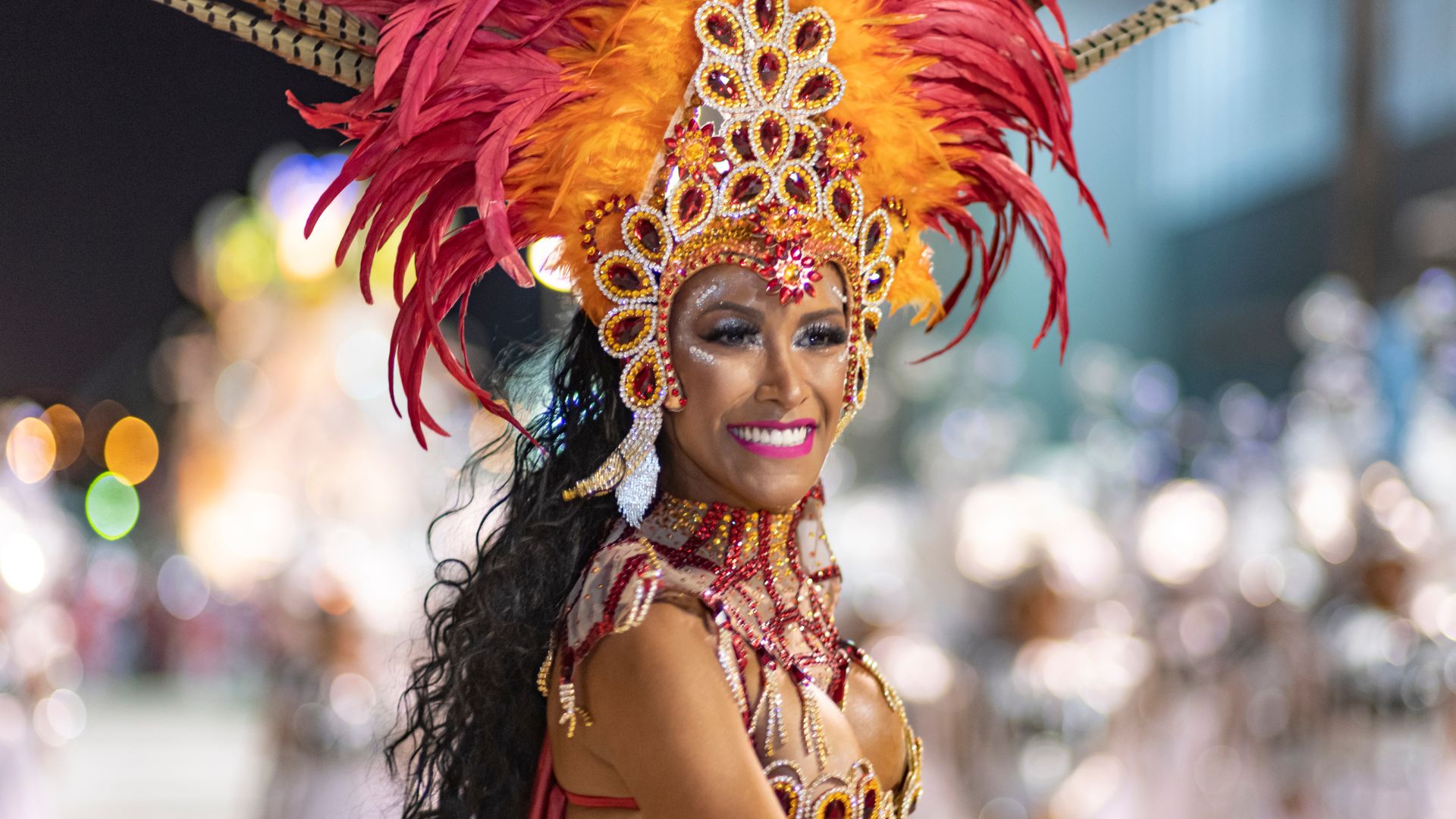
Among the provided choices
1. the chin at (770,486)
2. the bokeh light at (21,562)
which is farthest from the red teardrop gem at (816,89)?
the bokeh light at (21,562)

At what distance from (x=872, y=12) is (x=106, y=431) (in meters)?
5.05

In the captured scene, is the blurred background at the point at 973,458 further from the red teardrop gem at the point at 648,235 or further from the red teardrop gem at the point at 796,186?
the red teardrop gem at the point at 796,186

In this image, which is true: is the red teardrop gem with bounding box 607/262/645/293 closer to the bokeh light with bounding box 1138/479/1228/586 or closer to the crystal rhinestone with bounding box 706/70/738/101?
the crystal rhinestone with bounding box 706/70/738/101

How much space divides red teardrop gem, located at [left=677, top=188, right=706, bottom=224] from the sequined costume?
39cm

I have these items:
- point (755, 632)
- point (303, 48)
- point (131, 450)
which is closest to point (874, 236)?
point (755, 632)

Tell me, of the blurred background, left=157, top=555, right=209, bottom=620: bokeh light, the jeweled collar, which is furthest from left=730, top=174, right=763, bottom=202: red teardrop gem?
left=157, top=555, right=209, bottom=620: bokeh light

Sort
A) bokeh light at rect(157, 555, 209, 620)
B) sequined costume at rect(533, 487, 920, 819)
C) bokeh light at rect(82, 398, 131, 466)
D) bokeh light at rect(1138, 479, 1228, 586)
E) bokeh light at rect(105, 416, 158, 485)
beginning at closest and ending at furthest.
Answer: sequined costume at rect(533, 487, 920, 819)
bokeh light at rect(82, 398, 131, 466)
bokeh light at rect(105, 416, 158, 485)
bokeh light at rect(1138, 479, 1228, 586)
bokeh light at rect(157, 555, 209, 620)

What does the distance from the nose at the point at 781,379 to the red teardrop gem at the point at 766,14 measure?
41cm

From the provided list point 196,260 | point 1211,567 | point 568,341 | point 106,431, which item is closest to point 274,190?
point 196,260

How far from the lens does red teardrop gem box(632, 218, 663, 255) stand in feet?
6.85

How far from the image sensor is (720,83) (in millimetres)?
2074

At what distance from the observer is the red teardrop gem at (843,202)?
7.03ft

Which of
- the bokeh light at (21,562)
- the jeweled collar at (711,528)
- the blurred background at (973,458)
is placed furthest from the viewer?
the bokeh light at (21,562)

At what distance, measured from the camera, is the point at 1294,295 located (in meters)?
10.6
